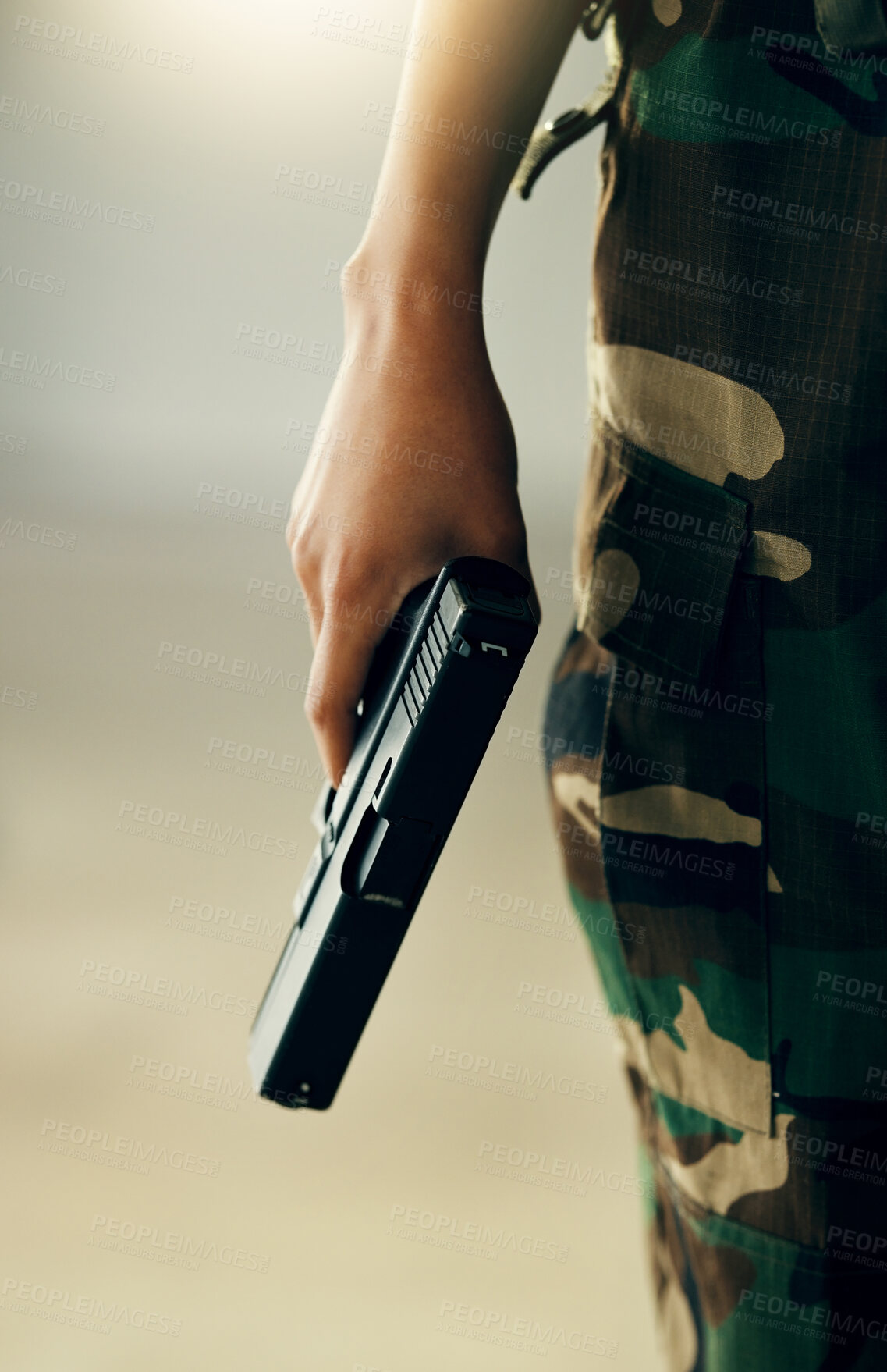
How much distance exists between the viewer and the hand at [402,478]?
1.66 feet

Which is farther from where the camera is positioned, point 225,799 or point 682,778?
point 225,799

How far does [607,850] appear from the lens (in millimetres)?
578

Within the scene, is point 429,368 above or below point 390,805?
above

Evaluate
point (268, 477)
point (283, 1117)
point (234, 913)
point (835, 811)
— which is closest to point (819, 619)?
point (835, 811)

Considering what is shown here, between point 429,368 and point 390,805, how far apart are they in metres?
0.21

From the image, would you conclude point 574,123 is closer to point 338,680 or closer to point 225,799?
point 338,680

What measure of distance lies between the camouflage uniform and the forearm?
48 millimetres

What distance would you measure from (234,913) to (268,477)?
2.67m

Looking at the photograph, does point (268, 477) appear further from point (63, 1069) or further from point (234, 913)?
point (63, 1069)

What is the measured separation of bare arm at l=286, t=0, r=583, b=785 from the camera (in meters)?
0.51

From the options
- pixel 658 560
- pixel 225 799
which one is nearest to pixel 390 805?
pixel 658 560

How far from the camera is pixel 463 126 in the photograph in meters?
0.51

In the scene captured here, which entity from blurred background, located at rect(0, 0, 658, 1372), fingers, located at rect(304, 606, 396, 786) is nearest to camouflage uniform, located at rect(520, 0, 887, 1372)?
fingers, located at rect(304, 606, 396, 786)

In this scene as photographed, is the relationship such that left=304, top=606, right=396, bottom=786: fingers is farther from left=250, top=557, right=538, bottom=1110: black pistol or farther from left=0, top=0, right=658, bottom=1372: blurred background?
left=0, top=0, right=658, bottom=1372: blurred background
